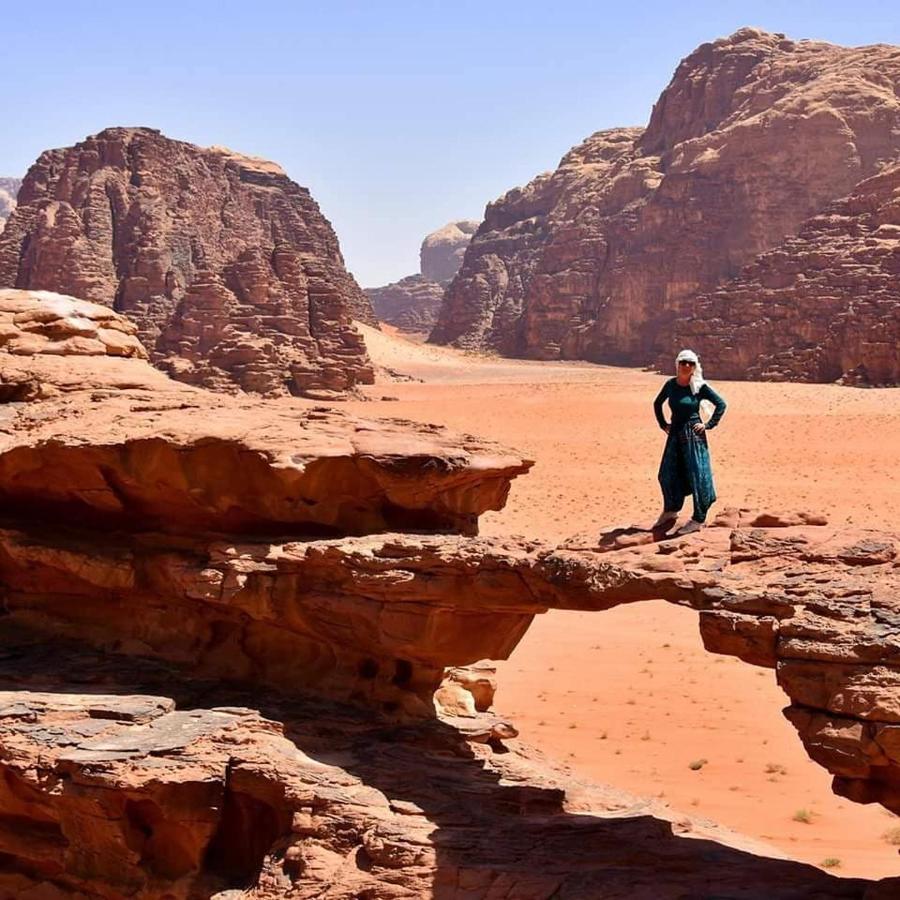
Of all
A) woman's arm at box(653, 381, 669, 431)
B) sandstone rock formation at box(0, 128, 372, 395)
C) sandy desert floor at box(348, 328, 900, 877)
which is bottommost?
sandy desert floor at box(348, 328, 900, 877)

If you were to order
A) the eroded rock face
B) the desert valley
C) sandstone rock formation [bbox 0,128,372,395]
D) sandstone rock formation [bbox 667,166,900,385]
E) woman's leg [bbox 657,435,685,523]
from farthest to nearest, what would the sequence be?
1. the eroded rock face
2. sandstone rock formation [bbox 667,166,900,385]
3. sandstone rock formation [bbox 0,128,372,395]
4. woman's leg [bbox 657,435,685,523]
5. the desert valley

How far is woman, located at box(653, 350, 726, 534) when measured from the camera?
8297mm

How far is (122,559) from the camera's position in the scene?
1014cm

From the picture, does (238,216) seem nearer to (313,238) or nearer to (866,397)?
(313,238)

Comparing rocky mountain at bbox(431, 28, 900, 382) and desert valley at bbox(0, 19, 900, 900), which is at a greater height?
rocky mountain at bbox(431, 28, 900, 382)

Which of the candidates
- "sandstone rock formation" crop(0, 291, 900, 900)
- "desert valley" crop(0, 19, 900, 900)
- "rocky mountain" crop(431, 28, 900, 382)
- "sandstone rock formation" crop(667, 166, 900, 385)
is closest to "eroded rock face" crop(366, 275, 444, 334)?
"rocky mountain" crop(431, 28, 900, 382)

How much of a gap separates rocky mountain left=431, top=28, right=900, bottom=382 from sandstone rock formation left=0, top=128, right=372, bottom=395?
18.4 meters

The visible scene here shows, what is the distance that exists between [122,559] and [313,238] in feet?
314

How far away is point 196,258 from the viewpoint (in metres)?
82.0

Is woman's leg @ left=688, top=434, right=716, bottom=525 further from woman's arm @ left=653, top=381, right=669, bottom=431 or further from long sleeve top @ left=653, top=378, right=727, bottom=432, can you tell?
woman's arm @ left=653, top=381, right=669, bottom=431

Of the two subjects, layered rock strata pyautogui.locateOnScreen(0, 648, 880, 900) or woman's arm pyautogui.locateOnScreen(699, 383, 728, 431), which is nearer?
layered rock strata pyautogui.locateOnScreen(0, 648, 880, 900)

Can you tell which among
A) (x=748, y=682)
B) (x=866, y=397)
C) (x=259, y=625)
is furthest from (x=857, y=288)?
(x=259, y=625)

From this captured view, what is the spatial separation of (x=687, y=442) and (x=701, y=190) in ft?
275

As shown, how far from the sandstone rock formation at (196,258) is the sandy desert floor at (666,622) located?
5.39 meters
